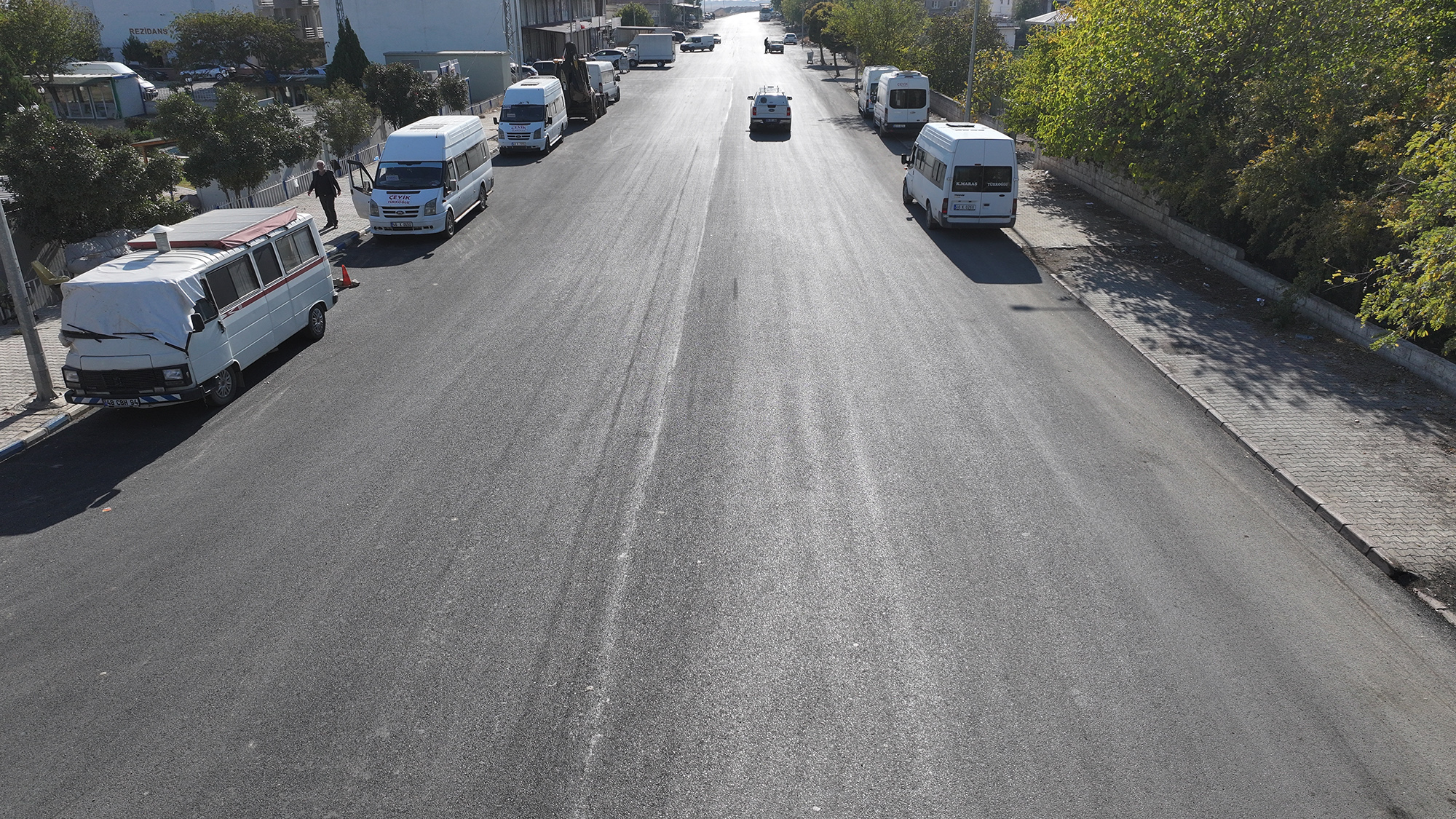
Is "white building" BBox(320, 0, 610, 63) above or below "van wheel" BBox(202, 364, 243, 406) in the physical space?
above

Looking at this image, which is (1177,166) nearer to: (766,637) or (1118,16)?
(1118,16)

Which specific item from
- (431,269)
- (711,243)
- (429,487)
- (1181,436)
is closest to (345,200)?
(431,269)

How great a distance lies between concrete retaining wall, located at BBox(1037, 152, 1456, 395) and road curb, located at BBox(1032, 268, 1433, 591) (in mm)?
1974

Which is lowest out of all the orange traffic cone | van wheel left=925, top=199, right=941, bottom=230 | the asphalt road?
the asphalt road

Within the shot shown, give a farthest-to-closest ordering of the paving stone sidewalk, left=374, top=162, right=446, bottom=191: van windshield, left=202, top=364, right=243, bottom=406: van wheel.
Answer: left=374, top=162, right=446, bottom=191: van windshield < left=202, top=364, right=243, bottom=406: van wheel < the paving stone sidewalk

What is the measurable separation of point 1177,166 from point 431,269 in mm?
17296

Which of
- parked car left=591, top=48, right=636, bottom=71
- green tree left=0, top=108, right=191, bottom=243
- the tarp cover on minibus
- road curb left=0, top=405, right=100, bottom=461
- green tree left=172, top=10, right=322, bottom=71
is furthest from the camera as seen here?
parked car left=591, top=48, right=636, bottom=71

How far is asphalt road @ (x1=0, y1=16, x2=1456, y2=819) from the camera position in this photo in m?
6.38

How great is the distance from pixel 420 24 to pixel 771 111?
3184cm

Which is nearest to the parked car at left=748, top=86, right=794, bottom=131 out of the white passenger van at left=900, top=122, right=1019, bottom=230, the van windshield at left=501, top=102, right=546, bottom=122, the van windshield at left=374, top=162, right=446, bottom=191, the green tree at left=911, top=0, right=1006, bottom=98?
the van windshield at left=501, top=102, right=546, bottom=122

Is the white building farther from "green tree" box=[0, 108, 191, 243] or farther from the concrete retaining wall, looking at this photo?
"green tree" box=[0, 108, 191, 243]

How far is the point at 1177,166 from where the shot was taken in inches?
766

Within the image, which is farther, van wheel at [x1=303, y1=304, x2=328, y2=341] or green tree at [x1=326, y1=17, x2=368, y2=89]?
green tree at [x1=326, y1=17, x2=368, y2=89]

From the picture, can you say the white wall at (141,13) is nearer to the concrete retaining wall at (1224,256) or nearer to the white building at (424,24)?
the white building at (424,24)
